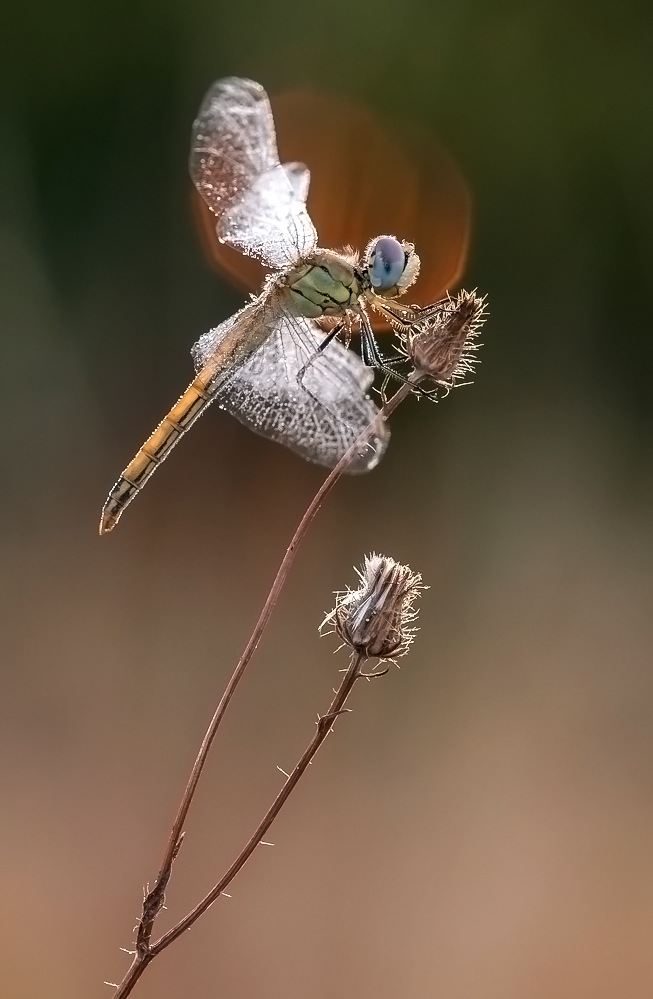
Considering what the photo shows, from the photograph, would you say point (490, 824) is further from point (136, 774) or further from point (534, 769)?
point (136, 774)

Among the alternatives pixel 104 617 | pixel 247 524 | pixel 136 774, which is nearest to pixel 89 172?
pixel 247 524

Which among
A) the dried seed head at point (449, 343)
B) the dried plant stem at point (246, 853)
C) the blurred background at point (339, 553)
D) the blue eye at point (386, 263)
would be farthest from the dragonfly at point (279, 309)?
the blurred background at point (339, 553)

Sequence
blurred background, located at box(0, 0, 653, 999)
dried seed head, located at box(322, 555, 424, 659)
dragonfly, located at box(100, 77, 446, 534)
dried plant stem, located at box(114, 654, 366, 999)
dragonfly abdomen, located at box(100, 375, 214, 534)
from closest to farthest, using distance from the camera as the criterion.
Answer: dried plant stem, located at box(114, 654, 366, 999), dried seed head, located at box(322, 555, 424, 659), dragonfly abdomen, located at box(100, 375, 214, 534), dragonfly, located at box(100, 77, 446, 534), blurred background, located at box(0, 0, 653, 999)

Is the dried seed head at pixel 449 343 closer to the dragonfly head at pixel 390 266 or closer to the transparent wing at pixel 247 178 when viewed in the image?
the dragonfly head at pixel 390 266

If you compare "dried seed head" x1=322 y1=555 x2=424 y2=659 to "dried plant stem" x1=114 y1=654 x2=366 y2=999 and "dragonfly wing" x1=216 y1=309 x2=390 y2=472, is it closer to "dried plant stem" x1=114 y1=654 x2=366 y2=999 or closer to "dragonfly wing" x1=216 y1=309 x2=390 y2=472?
"dried plant stem" x1=114 y1=654 x2=366 y2=999

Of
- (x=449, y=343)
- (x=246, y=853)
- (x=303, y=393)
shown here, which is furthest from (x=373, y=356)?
(x=246, y=853)

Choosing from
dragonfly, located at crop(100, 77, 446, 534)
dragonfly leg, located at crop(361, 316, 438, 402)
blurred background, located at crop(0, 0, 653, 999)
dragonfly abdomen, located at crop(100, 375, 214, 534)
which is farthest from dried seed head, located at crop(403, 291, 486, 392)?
blurred background, located at crop(0, 0, 653, 999)
